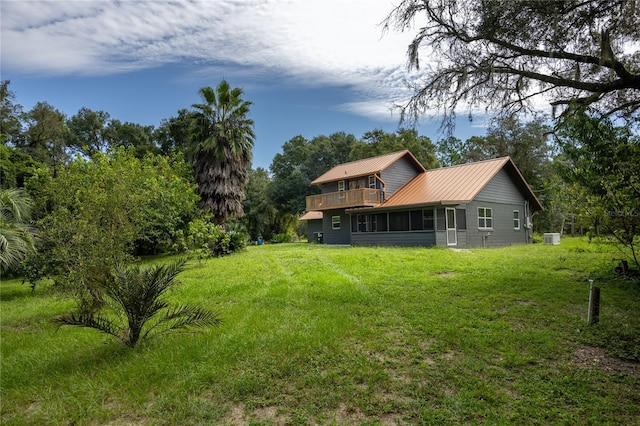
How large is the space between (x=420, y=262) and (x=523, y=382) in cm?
793

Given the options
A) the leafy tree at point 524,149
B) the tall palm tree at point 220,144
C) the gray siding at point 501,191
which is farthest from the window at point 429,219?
the leafy tree at point 524,149

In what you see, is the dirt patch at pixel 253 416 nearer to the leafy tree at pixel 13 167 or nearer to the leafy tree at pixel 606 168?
the leafy tree at pixel 606 168

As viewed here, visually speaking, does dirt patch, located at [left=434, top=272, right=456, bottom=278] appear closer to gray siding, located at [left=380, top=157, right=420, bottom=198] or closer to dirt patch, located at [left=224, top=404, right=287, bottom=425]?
dirt patch, located at [left=224, top=404, right=287, bottom=425]

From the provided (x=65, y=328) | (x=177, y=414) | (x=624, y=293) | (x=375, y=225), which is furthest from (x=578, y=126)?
(x=375, y=225)

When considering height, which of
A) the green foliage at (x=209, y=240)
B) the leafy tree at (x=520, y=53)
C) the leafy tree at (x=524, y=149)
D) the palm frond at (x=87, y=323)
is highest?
the leafy tree at (x=524, y=149)

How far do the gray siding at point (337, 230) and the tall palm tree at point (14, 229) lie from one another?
58.3 feet

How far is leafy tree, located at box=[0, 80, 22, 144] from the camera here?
70.8ft

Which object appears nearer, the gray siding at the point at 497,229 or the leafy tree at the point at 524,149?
the gray siding at the point at 497,229

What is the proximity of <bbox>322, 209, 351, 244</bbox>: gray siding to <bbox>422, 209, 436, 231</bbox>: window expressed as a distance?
6.49m

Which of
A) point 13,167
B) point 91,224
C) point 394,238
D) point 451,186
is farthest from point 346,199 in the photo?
point 13,167

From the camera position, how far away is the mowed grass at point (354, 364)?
3.18 meters

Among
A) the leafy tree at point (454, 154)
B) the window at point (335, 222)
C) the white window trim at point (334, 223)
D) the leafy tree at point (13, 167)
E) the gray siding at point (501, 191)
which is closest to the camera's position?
the leafy tree at point (13, 167)

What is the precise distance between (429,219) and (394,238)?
8.02 feet

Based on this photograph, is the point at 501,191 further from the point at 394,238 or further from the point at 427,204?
the point at 394,238
